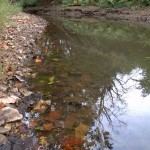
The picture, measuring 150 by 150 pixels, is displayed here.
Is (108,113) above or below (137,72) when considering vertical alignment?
below

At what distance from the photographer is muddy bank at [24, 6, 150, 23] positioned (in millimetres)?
18234

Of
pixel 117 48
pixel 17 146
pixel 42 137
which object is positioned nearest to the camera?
pixel 17 146

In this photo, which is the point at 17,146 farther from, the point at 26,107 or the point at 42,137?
the point at 26,107

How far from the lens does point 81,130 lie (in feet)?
13.3

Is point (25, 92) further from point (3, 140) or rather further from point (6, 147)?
point (6, 147)

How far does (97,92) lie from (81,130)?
5.11 ft

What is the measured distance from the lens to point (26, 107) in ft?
14.9

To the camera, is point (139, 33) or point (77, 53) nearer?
point (77, 53)

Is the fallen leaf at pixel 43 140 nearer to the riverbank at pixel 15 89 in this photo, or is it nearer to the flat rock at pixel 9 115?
the riverbank at pixel 15 89

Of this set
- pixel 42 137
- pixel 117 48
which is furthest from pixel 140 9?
pixel 42 137

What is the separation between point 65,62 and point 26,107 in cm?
311

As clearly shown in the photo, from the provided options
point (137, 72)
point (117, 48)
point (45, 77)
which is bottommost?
point (45, 77)

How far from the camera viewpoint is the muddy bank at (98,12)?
18.2m

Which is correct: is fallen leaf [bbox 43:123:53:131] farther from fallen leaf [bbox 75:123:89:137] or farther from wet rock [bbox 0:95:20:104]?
wet rock [bbox 0:95:20:104]
